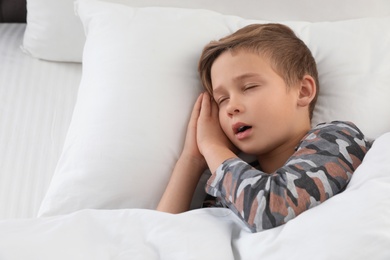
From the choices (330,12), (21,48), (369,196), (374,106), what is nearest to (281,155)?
(374,106)

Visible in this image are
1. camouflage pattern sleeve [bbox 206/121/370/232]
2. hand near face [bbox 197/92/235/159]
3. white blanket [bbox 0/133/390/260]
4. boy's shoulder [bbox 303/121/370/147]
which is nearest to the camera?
white blanket [bbox 0/133/390/260]

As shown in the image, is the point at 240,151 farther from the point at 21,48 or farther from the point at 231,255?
the point at 21,48

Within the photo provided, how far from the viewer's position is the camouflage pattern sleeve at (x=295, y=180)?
3.67ft

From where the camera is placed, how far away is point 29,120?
160cm

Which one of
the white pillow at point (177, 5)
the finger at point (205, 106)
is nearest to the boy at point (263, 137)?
the finger at point (205, 106)

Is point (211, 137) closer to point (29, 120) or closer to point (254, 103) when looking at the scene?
point (254, 103)

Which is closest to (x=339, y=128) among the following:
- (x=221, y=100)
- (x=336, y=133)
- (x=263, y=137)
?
(x=336, y=133)

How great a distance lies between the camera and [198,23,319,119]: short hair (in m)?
1.36

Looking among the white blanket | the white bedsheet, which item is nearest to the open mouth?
the white blanket

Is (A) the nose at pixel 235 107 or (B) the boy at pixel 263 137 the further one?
(A) the nose at pixel 235 107

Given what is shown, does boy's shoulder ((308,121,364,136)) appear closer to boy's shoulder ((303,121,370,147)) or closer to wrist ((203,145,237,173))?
boy's shoulder ((303,121,370,147))

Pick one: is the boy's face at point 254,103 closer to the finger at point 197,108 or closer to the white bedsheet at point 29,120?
the finger at point 197,108

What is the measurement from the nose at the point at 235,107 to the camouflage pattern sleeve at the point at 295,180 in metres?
0.10

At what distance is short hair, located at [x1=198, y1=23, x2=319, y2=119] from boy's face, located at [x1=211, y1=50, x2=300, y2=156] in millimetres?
18
